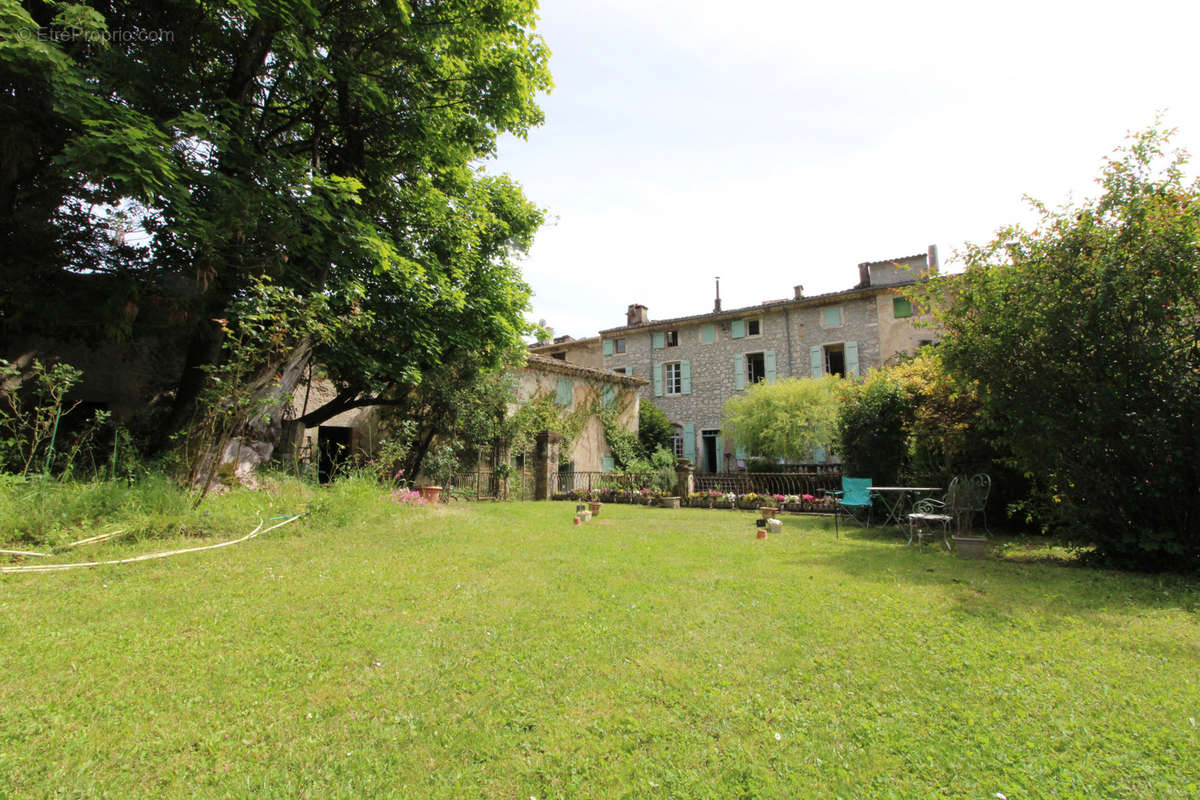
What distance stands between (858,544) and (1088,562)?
2.43 metres

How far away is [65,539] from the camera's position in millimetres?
5188

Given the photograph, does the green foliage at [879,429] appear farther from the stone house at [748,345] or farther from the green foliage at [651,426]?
the green foliage at [651,426]

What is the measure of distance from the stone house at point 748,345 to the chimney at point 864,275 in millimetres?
42

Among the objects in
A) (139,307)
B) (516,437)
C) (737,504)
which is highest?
(139,307)

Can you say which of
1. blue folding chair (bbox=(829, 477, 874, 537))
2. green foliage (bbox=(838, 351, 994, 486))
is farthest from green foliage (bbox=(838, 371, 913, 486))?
blue folding chair (bbox=(829, 477, 874, 537))

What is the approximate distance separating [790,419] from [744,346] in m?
7.50

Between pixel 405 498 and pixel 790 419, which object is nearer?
pixel 405 498

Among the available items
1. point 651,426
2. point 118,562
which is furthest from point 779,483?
point 118,562

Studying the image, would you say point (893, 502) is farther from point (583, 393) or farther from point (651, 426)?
point (651, 426)

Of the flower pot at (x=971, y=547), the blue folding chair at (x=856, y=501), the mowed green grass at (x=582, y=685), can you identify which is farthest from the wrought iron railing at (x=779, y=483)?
the mowed green grass at (x=582, y=685)

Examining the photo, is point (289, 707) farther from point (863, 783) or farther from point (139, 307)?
point (139, 307)

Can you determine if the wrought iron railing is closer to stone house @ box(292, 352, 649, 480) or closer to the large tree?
stone house @ box(292, 352, 649, 480)

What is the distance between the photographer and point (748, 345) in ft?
83.1

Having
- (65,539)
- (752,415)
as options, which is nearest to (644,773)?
(65,539)
